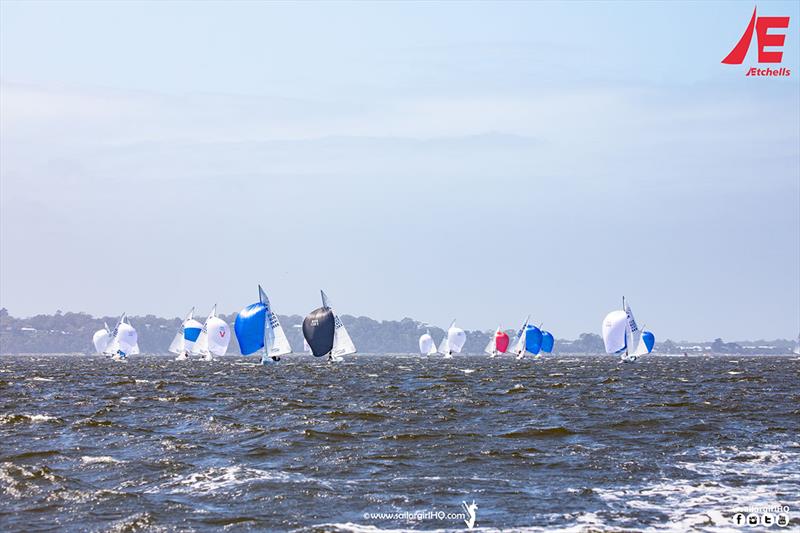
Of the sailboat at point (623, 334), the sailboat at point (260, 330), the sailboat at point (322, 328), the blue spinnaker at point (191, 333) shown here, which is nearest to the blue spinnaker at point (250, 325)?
the sailboat at point (260, 330)

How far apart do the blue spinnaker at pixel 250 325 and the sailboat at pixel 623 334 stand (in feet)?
136

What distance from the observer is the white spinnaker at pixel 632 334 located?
10956 centimetres

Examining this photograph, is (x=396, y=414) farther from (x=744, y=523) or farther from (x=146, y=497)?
(x=744, y=523)

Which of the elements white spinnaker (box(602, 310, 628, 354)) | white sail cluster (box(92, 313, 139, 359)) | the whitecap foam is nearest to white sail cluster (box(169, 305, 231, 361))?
white sail cluster (box(92, 313, 139, 359))

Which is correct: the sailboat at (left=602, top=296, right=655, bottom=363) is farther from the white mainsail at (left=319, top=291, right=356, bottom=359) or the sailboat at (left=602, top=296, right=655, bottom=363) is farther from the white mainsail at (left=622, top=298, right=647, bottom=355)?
the white mainsail at (left=319, top=291, right=356, bottom=359)

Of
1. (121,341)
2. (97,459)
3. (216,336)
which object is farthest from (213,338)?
(97,459)

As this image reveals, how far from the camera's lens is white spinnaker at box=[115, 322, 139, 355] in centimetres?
13788

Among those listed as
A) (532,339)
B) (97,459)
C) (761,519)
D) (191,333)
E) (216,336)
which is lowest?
(97,459)

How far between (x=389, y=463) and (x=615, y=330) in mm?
92914

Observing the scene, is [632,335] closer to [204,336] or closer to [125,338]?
[204,336]

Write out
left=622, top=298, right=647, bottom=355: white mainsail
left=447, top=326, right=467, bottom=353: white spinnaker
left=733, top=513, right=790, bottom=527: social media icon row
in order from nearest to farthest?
left=733, top=513, right=790, bottom=527: social media icon row < left=622, top=298, right=647, bottom=355: white mainsail < left=447, top=326, right=467, bottom=353: white spinnaker

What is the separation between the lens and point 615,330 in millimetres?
112500

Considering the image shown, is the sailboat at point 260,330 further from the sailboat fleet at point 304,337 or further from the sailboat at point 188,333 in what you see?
the sailboat at point 188,333

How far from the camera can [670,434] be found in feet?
94.4
